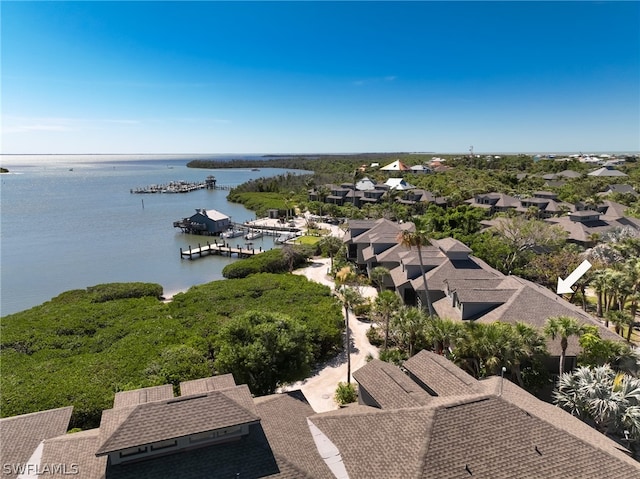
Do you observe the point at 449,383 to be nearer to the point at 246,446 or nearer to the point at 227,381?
the point at 246,446

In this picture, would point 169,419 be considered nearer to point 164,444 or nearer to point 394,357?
point 164,444

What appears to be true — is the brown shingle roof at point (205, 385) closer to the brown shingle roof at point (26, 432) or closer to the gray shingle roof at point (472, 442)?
the gray shingle roof at point (472, 442)

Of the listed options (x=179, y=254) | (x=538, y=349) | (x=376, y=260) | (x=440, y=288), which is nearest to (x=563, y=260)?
(x=440, y=288)

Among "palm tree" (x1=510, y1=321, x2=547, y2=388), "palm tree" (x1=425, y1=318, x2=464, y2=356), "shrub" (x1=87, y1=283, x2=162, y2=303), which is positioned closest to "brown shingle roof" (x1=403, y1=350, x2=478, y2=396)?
"palm tree" (x1=425, y1=318, x2=464, y2=356)

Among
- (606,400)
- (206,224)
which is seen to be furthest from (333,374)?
(206,224)

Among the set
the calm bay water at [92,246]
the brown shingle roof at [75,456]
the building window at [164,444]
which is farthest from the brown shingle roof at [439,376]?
the calm bay water at [92,246]

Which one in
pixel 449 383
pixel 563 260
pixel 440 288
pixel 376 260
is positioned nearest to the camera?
pixel 449 383
